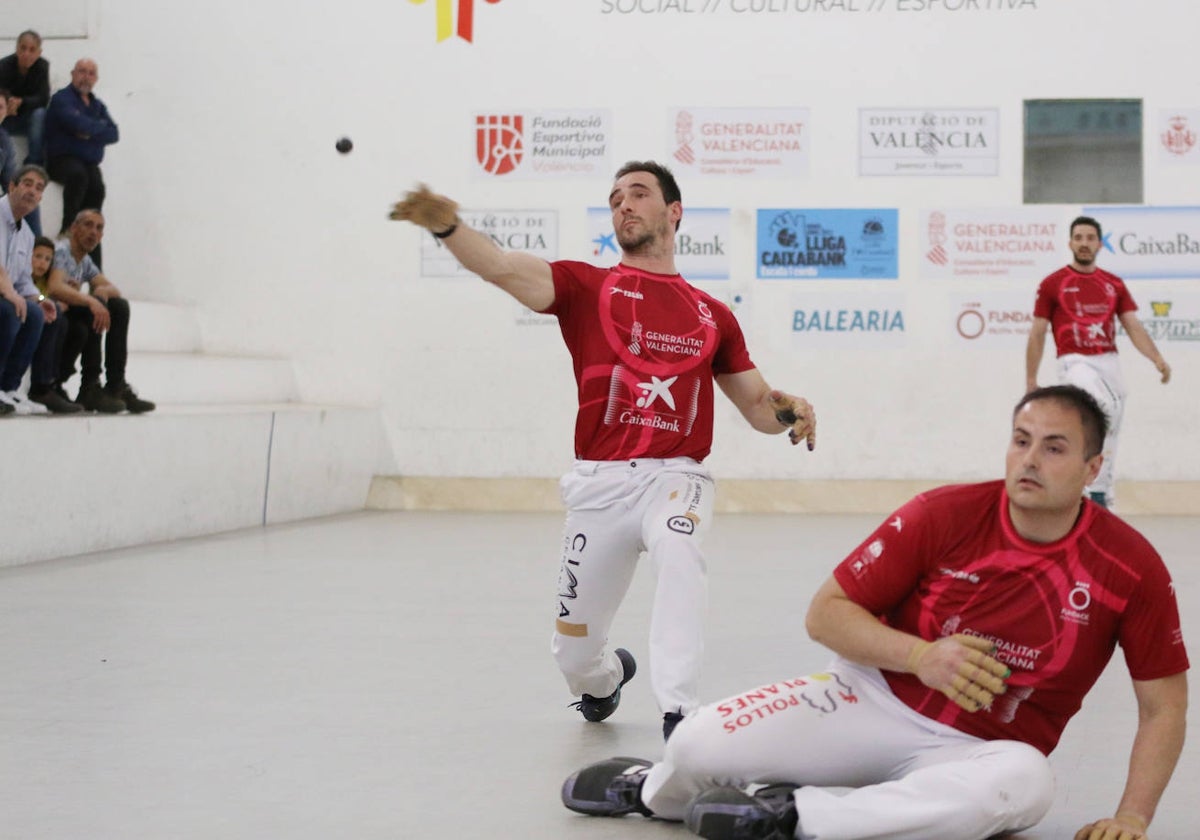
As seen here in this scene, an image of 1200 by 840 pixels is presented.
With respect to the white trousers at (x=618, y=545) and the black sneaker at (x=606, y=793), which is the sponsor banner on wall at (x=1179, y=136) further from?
the black sneaker at (x=606, y=793)

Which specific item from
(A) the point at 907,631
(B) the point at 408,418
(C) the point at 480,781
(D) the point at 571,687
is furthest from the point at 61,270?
(A) the point at 907,631

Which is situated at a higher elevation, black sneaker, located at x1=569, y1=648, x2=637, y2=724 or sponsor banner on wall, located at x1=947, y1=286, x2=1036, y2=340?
sponsor banner on wall, located at x1=947, y1=286, x2=1036, y2=340

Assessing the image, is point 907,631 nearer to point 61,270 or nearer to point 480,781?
point 480,781

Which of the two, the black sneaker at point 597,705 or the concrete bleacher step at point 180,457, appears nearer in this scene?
the black sneaker at point 597,705

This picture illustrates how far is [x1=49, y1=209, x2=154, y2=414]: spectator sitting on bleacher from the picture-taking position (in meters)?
10.2

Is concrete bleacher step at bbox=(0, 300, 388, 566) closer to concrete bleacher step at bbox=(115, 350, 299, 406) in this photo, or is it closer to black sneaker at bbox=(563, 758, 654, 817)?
concrete bleacher step at bbox=(115, 350, 299, 406)

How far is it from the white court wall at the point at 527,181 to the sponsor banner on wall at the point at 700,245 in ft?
0.37

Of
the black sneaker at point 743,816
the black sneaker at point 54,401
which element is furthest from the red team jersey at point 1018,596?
the black sneaker at point 54,401

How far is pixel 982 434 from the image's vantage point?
13.5 m

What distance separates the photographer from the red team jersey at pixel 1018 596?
3.29 metres

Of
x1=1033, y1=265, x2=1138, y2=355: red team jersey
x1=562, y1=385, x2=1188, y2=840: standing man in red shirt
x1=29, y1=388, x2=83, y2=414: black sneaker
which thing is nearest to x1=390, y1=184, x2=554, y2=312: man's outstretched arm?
x1=562, y1=385, x2=1188, y2=840: standing man in red shirt

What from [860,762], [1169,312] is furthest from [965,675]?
[1169,312]

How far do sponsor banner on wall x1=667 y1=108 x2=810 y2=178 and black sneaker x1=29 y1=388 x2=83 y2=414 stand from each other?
5.68 m

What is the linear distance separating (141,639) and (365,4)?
865cm
